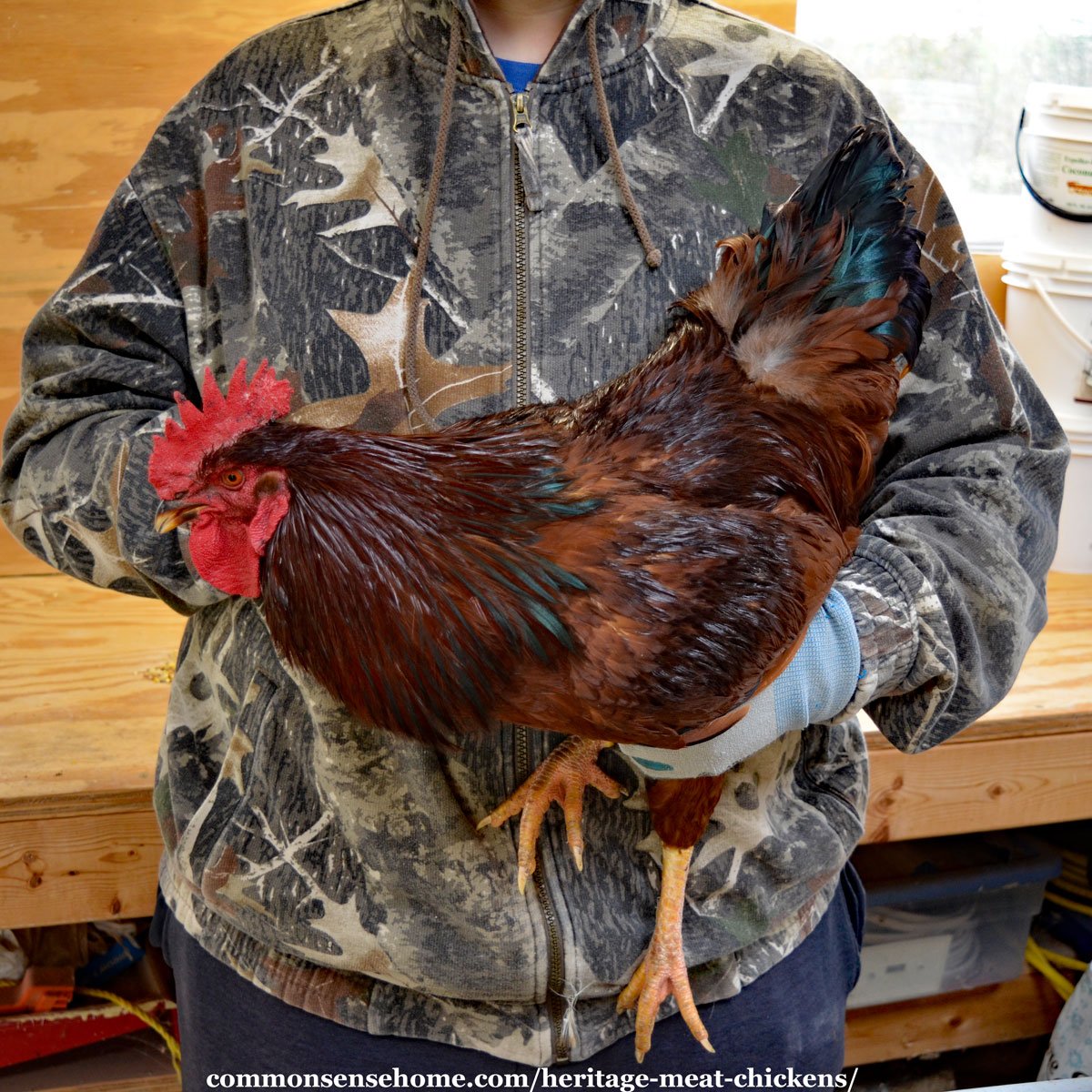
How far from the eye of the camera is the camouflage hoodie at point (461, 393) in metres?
1.12

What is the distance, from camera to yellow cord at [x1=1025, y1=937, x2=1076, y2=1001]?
242 centimetres

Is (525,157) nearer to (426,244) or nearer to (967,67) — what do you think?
(426,244)

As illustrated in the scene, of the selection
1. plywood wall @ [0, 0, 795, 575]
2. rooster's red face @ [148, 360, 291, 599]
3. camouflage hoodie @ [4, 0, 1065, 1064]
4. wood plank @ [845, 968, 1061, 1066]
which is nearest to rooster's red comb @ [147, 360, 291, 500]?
rooster's red face @ [148, 360, 291, 599]

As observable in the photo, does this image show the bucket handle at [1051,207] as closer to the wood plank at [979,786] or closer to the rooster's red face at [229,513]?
the wood plank at [979,786]

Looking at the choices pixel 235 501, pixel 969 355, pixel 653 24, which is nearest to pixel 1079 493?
pixel 969 355

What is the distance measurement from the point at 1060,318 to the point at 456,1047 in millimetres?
2114

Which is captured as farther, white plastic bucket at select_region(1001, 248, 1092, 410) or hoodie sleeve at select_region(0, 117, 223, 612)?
white plastic bucket at select_region(1001, 248, 1092, 410)

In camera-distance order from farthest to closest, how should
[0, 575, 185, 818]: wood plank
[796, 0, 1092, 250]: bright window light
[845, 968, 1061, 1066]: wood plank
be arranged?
[796, 0, 1092, 250]: bright window light, [845, 968, 1061, 1066]: wood plank, [0, 575, 185, 818]: wood plank

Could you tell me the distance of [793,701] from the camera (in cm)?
102

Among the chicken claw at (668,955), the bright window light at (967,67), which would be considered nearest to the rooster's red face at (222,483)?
the chicken claw at (668,955)

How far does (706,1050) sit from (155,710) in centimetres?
121

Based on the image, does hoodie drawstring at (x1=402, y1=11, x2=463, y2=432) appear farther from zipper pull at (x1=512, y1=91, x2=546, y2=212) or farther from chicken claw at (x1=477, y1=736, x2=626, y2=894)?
chicken claw at (x1=477, y1=736, x2=626, y2=894)

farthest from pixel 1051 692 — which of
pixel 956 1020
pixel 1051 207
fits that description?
pixel 1051 207

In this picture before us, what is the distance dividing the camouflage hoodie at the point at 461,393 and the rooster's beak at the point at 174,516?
159mm
